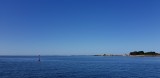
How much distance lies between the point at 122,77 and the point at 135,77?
3357mm

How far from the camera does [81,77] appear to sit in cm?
5391

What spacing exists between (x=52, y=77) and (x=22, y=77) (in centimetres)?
724

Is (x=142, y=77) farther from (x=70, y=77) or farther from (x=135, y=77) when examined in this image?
(x=70, y=77)

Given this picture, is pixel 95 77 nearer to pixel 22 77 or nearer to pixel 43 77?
pixel 43 77

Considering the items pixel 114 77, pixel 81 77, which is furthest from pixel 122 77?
pixel 81 77

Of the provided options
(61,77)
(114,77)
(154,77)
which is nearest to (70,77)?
(61,77)

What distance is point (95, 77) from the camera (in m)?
54.0

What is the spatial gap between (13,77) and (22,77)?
7.23 ft

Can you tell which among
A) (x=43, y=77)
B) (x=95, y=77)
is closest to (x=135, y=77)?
(x=95, y=77)

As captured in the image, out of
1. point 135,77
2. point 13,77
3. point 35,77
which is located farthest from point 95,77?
point 13,77

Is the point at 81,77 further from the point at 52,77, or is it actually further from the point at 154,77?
the point at 154,77

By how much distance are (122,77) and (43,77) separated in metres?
19.6

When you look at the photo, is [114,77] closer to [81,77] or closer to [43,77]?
[81,77]

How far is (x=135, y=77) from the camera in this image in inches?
2162
